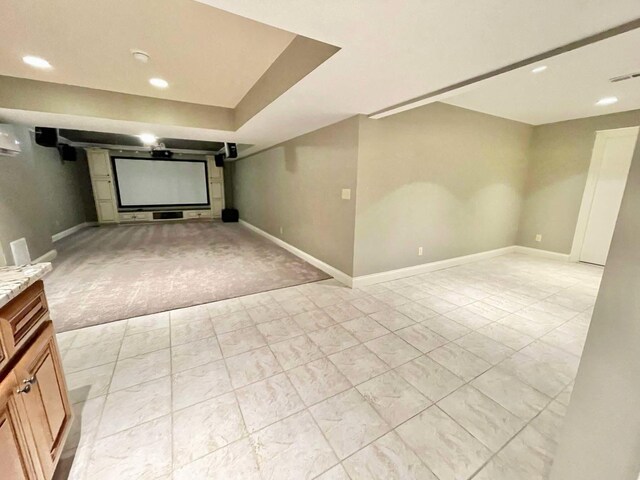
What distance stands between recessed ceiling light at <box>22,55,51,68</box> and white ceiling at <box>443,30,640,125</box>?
380 centimetres

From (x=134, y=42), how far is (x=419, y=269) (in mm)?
3977

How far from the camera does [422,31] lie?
1.39 meters

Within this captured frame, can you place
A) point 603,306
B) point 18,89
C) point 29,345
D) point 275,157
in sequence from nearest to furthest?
point 603,306 → point 29,345 → point 18,89 → point 275,157

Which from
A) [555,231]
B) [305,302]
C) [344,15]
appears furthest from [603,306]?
[555,231]

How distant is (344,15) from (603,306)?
1.57 metres

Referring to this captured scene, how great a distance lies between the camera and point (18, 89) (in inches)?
110

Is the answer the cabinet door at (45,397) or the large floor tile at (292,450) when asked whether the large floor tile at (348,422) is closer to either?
the large floor tile at (292,450)

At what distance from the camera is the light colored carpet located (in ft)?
9.09

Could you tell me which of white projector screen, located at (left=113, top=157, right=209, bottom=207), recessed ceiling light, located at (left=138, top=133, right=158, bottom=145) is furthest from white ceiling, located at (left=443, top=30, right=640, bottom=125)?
white projector screen, located at (left=113, top=157, right=209, bottom=207)

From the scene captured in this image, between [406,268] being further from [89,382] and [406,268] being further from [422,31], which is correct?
[89,382]

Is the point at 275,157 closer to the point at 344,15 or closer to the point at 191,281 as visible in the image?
the point at 191,281

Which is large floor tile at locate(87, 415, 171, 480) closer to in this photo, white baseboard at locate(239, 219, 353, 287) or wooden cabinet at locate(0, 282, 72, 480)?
Result: wooden cabinet at locate(0, 282, 72, 480)

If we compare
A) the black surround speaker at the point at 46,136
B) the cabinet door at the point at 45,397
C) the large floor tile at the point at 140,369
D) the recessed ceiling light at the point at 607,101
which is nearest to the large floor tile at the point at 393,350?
the large floor tile at the point at 140,369

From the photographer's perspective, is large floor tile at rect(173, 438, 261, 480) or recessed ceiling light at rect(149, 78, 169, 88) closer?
large floor tile at rect(173, 438, 261, 480)
